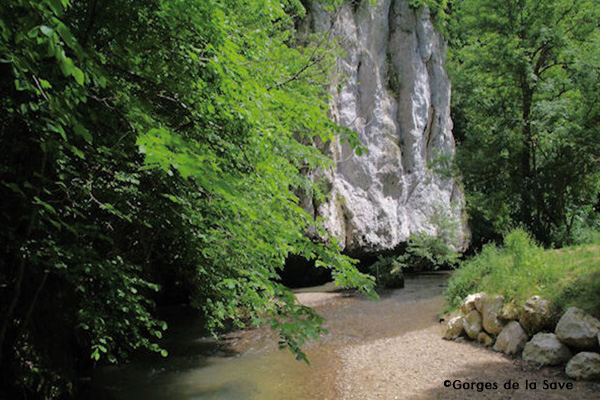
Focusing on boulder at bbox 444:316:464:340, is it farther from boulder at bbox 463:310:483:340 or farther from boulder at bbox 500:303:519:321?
boulder at bbox 500:303:519:321

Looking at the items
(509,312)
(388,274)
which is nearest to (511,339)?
(509,312)

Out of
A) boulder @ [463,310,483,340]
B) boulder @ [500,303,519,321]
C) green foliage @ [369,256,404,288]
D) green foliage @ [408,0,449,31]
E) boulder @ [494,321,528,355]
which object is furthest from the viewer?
green foliage @ [408,0,449,31]

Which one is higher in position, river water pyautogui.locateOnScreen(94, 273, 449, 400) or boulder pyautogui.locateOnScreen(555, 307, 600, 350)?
boulder pyautogui.locateOnScreen(555, 307, 600, 350)

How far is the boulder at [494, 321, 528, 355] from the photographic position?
269 inches

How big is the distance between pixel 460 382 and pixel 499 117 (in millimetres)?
15809

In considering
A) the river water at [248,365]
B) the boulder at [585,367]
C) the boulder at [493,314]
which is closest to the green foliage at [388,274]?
the river water at [248,365]

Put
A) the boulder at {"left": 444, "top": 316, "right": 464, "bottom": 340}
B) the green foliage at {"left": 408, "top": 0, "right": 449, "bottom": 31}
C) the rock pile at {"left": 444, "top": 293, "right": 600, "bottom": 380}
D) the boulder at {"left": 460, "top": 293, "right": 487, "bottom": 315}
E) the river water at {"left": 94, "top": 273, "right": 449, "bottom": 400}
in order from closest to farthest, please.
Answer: the rock pile at {"left": 444, "top": 293, "right": 600, "bottom": 380}, the river water at {"left": 94, "top": 273, "right": 449, "bottom": 400}, the boulder at {"left": 460, "top": 293, "right": 487, "bottom": 315}, the boulder at {"left": 444, "top": 316, "right": 464, "bottom": 340}, the green foliage at {"left": 408, "top": 0, "right": 449, "bottom": 31}

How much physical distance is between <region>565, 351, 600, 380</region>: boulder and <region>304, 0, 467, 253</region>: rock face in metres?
12.8

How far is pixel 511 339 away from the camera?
6953 mm

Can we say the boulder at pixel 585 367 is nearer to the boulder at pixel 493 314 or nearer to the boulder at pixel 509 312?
the boulder at pixel 509 312

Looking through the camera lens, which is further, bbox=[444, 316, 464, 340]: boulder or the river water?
bbox=[444, 316, 464, 340]: boulder

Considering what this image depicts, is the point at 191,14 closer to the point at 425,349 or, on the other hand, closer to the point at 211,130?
the point at 211,130

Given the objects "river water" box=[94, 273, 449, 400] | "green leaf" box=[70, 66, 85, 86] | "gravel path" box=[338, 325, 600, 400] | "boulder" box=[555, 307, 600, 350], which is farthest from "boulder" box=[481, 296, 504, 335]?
"green leaf" box=[70, 66, 85, 86]

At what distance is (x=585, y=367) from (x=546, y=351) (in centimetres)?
68
